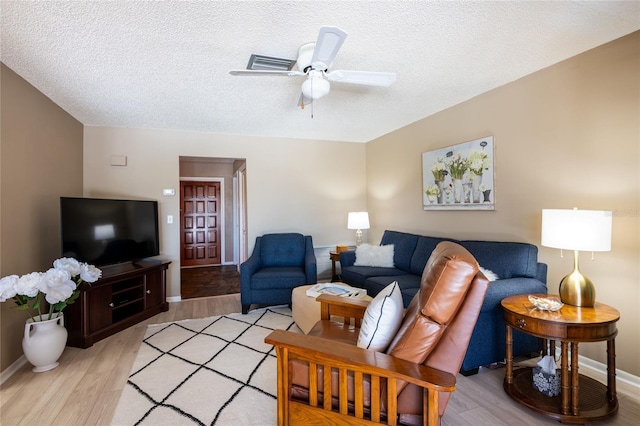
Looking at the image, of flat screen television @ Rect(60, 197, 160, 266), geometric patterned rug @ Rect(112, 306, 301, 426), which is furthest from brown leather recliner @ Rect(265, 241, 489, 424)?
flat screen television @ Rect(60, 197, 160, 266)

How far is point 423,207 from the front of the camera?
374 centimetres

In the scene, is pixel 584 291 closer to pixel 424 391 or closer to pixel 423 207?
pixel 424 391

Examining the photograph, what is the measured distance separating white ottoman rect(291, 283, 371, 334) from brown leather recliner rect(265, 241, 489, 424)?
118 cm

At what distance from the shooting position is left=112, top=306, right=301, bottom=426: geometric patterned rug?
1.75m

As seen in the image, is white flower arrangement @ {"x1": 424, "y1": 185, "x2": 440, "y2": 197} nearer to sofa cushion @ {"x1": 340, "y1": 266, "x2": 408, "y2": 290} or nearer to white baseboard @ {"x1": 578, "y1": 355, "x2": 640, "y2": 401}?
sofa cushion @ {"x1": 340, "y1": 266, "x2": 408, "y2": 290}

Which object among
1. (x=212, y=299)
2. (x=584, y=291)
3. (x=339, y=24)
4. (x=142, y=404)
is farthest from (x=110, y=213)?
(x=584, y=291)

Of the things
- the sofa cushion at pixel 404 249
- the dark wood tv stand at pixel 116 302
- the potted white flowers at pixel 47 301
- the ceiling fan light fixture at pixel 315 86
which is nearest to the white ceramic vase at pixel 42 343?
the potted white flowers at pixel 47 301

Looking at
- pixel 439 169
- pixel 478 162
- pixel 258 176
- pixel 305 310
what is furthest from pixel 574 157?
pixel 258 176

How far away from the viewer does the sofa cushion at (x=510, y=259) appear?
2355 mm

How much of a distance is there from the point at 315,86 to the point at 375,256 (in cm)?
227

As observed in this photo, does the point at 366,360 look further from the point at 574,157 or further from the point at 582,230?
the point at 574,157

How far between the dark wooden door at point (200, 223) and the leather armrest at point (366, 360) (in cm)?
556

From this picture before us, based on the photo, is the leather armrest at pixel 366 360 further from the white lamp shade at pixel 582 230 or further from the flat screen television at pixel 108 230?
the flat screen television at pixel 108 230

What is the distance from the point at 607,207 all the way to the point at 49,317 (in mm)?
4301
